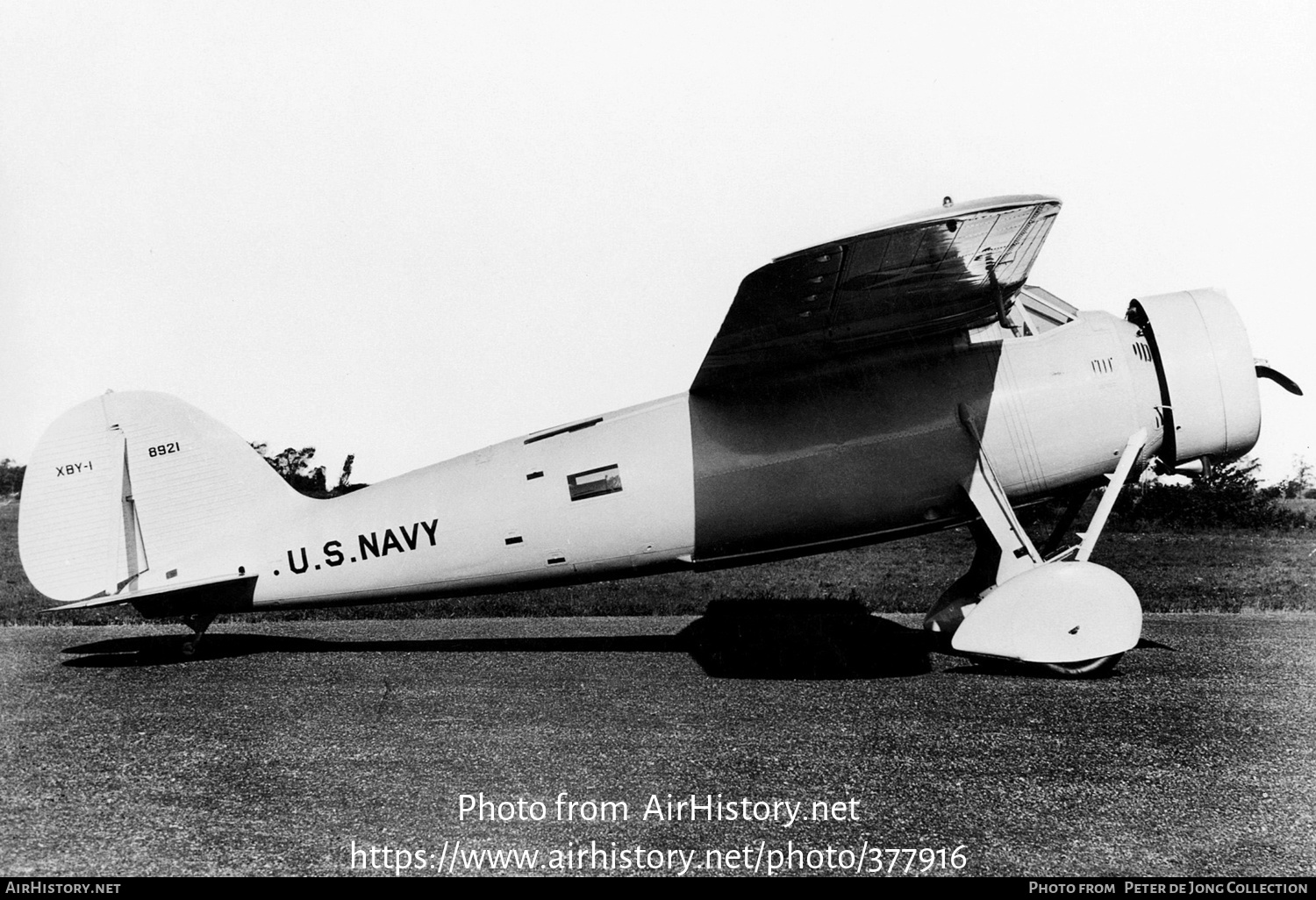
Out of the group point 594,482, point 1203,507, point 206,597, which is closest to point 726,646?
point 594,482

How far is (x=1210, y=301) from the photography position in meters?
6.70

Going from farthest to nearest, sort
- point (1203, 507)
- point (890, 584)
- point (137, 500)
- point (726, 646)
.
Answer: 1. point (1203, 507)
2. point (890, 584)
3. point (726, 646)
4. point (137, 500)

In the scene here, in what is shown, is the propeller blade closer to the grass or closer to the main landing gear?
the main landing gear

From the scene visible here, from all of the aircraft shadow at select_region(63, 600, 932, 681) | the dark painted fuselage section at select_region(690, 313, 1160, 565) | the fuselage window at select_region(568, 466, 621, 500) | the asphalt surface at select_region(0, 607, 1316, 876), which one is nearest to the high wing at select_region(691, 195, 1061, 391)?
the dark painted fuselage section at select_region(690, 313, 1160, 565)

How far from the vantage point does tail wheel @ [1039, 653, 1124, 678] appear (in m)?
5.97

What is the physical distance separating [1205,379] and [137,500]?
791cm

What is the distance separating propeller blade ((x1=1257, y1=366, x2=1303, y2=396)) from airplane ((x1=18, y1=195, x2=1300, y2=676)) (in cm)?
2

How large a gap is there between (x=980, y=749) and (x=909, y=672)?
1824mm

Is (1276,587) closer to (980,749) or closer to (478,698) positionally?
(980,749)

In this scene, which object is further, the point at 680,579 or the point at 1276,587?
the point at 680,579

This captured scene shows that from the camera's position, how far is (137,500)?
6.74m

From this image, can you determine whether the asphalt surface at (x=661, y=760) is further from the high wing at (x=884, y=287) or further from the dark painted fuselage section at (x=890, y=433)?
the high wing at (x=884, y=287)

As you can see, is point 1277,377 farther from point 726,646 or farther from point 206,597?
point 206,597
